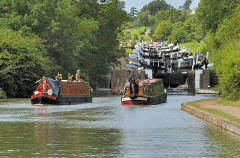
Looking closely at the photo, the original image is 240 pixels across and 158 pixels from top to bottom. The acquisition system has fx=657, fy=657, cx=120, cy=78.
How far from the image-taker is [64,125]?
24.6 meters

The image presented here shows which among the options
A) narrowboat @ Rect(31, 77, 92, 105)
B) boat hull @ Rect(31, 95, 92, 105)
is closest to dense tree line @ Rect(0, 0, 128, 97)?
narrowboat @ Rect(31, 77, 92, 105)

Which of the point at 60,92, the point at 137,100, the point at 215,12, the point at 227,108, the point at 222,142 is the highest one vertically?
the point at 215,12

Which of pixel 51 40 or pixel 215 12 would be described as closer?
pixel 215 12

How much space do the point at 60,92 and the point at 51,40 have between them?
26.8 m

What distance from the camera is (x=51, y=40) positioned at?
247 ft

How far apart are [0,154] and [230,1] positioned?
59.3 meters

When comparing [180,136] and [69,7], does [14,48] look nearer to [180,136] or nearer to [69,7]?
[69,7]

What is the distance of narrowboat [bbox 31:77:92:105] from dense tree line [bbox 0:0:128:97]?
35.1 ft

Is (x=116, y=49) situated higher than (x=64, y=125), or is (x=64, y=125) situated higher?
(x=116, y=49)

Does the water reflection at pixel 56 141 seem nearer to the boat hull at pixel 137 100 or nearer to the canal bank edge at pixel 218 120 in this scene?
the canal bank edge at pixel 218 120

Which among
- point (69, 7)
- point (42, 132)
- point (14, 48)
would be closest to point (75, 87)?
point (14, 48)

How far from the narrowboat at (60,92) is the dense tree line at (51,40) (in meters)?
10.7

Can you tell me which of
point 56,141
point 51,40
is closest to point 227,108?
point 56,141

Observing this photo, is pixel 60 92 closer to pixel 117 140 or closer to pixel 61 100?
pixel 61 100
